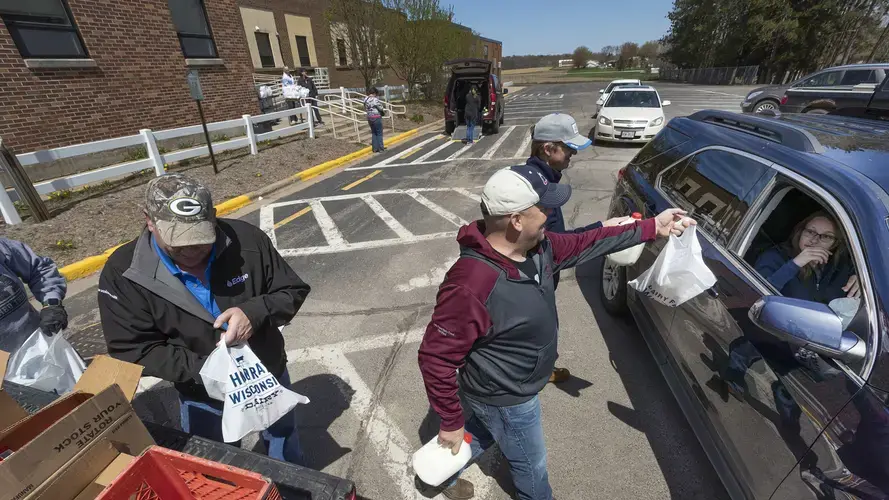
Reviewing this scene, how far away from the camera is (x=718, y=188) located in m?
2.53

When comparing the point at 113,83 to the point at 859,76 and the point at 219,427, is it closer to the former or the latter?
the point at 219,427

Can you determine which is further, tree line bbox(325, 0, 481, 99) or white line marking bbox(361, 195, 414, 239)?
tree line bbox(325, 0, 481, 99)

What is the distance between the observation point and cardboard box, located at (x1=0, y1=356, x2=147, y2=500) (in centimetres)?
101

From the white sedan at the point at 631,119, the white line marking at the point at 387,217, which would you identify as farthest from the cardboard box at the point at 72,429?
the white sedan at the point at 631,119

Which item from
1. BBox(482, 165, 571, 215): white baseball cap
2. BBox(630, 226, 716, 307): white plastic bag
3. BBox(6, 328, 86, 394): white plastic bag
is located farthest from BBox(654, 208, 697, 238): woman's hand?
BBox(6, 328, 86, 394): white plastic bag

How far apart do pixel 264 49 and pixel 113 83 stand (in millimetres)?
14392

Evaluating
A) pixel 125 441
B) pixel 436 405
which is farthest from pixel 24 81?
pixel 436 405

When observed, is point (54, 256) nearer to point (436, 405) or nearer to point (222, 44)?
point (436, 405)

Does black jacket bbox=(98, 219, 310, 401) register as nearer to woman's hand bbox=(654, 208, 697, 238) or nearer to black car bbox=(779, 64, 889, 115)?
woman's hand bbox=(654, 208, 697, 238)

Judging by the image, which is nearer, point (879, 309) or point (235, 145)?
point (879, 309)

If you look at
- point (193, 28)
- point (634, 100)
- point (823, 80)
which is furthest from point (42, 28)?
point (823, 80)

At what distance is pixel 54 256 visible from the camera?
536 cm

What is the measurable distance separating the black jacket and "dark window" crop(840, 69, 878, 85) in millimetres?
14661

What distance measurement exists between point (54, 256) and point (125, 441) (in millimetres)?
5860
